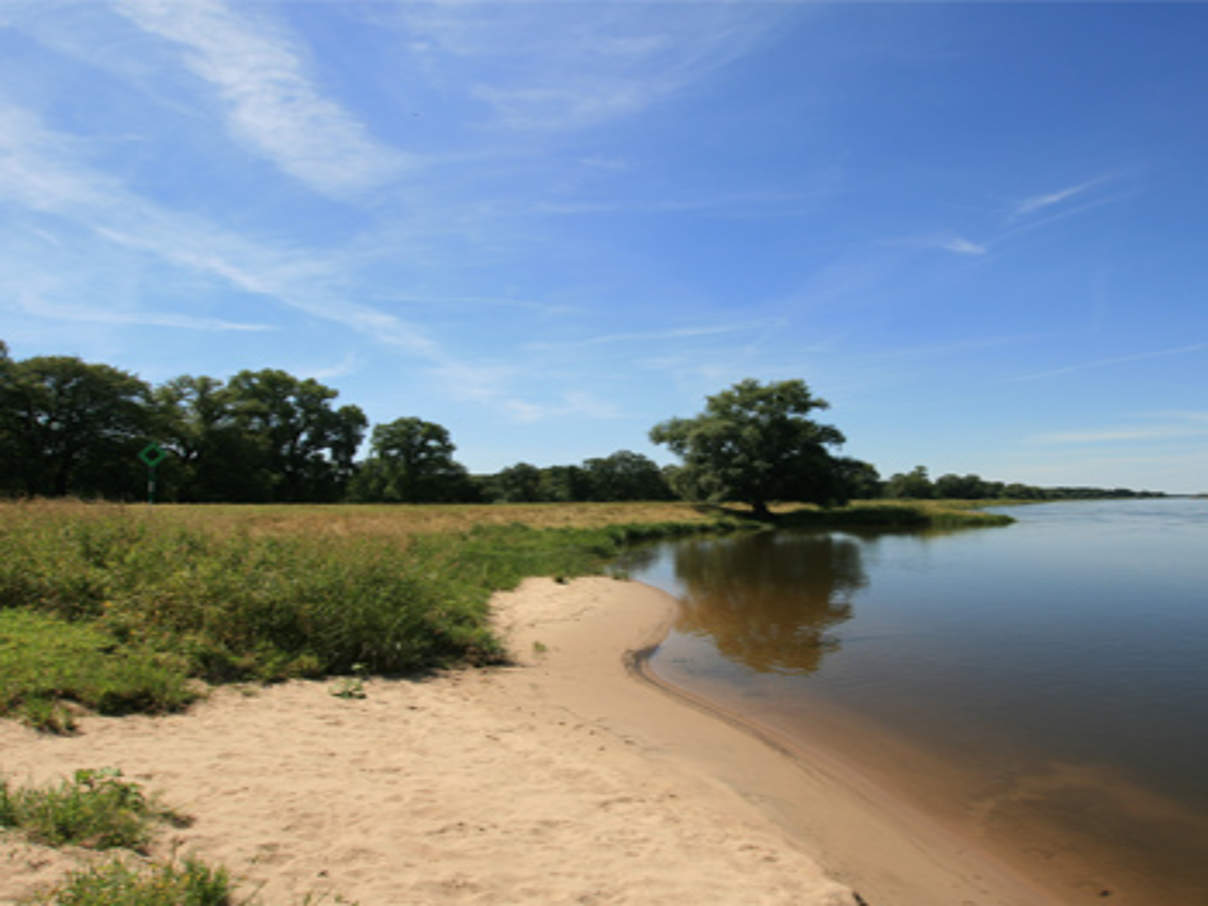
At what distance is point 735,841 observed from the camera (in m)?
4.89

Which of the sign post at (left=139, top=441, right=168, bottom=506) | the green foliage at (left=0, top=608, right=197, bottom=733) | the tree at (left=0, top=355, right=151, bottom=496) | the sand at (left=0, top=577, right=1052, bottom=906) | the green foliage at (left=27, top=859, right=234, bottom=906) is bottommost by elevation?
the sand at (left=0, top=577, right=1052, bottom=906)

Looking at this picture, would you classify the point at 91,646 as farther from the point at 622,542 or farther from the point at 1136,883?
the point at 622,542

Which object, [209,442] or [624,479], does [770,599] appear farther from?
[624,479]

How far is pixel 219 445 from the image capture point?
54.9 meters

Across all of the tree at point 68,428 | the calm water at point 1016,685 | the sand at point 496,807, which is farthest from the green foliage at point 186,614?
the tree at point 68,428

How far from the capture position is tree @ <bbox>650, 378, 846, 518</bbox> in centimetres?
5172

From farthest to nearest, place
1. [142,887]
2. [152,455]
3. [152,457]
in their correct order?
[152,457] < [152,455] < [142,887]

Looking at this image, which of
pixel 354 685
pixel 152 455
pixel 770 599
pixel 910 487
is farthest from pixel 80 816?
pixel 910 487

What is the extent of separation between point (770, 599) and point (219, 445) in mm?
52869

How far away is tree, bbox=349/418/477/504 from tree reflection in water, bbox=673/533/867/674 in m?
45.3

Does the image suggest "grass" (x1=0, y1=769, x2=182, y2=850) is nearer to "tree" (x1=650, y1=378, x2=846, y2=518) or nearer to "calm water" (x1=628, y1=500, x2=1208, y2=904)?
"calm water" (x1=628, y1=500, x2=1208, y2=904)

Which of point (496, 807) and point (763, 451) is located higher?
point (763, 451)

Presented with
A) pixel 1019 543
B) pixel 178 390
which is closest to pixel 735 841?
pixel 1019 543

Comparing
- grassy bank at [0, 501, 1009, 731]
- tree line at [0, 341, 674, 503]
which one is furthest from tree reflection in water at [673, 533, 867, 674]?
tree line at [0, 341, 674, 503]
